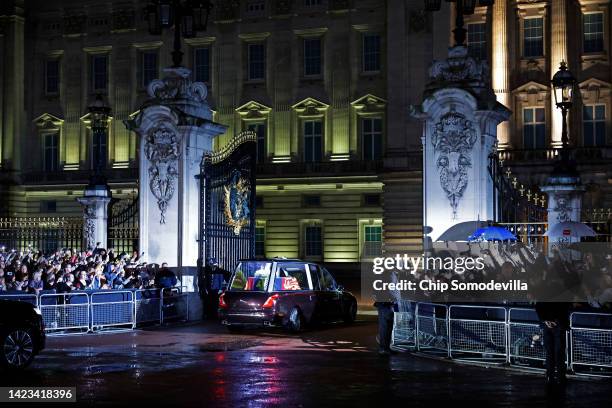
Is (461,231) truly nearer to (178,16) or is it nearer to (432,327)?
(432,327)

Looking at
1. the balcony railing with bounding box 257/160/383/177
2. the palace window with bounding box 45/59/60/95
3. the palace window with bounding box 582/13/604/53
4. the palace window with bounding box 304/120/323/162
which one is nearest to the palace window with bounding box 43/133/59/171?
the palace window with bounding box 45/59/60/95

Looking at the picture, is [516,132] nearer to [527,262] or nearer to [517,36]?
[517,36]

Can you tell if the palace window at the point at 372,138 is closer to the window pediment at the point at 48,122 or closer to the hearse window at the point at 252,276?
the window pediment at the point at 48,122

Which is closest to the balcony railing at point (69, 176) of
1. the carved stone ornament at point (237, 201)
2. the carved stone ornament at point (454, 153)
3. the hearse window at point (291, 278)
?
the carved stone ornament at point (237, 201)

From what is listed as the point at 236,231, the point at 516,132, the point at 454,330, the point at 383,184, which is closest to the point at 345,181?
the point at 383,184

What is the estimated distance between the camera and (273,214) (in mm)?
57688

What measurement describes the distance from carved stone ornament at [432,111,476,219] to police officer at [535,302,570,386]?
22.7 feet

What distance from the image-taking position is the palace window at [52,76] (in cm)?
6356

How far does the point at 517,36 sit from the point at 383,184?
9944 mm

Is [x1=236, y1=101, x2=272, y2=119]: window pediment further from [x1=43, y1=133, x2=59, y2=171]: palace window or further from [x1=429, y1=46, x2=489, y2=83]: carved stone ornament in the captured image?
[x1=429, y1=46, x2=489, y2=83]: carved stone ornament

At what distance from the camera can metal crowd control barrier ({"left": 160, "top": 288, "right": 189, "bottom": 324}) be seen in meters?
25.2

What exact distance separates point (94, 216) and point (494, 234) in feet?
42.0

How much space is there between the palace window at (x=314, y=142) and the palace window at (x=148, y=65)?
10.2 metres

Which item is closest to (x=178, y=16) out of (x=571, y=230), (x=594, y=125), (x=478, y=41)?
(x=571, y=230)
